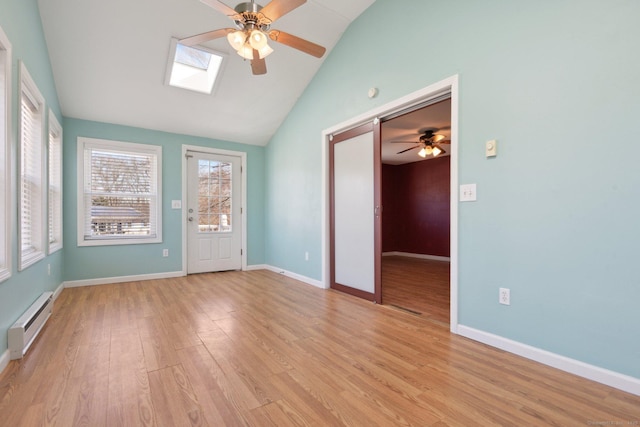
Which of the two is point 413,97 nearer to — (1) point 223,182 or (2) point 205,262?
(1) point 223,182

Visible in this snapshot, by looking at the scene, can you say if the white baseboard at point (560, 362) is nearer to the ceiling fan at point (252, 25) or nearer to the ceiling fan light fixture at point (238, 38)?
the ceiling fan at point (252, 25)

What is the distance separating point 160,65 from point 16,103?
5.97 feet

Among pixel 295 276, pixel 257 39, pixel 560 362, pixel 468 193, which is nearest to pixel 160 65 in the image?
pixel 257 39

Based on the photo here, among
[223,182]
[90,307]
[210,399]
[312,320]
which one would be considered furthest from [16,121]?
[223,182]

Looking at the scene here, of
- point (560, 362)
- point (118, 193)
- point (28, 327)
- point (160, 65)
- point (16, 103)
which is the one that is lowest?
point (560, 362)

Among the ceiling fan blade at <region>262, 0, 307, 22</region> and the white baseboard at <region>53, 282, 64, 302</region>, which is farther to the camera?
the white baseboard at <region>53, 282, 64, 302</region>

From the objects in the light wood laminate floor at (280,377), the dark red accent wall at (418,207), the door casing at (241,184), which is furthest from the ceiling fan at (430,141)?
the light wood laminate floor at (280,377)

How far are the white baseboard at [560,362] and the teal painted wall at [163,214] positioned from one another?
4.11 meters

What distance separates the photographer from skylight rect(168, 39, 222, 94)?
13.1 ft

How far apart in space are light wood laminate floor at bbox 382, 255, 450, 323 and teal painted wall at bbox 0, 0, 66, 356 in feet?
10.5

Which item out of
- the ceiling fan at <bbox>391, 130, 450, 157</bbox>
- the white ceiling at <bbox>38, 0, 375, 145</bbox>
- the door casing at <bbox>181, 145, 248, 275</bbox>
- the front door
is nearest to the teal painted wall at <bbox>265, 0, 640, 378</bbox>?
the white ceiling at <bbox>38, 0, 375, 145</bbox>

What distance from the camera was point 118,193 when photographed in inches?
175

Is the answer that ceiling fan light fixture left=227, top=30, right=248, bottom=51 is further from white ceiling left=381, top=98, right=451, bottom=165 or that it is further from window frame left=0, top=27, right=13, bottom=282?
white ceiling left=381, top=98, right=451, bottom=165

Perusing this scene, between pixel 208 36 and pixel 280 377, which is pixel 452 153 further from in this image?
pixel 208 36
